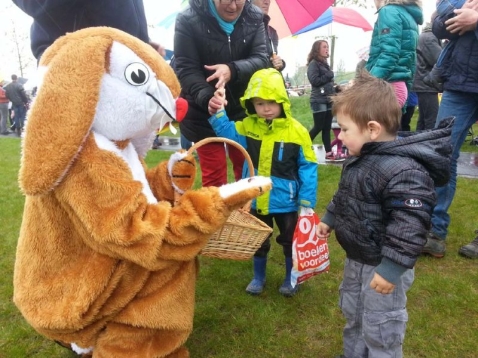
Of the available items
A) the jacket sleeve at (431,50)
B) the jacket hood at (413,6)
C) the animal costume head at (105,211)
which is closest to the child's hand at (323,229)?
the animal costume head at (105,211)

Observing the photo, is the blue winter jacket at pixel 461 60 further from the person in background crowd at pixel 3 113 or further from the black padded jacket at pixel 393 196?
the person in background crowd at pixel 3 113

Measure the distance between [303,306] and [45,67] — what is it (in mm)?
2054

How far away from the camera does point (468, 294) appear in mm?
2770

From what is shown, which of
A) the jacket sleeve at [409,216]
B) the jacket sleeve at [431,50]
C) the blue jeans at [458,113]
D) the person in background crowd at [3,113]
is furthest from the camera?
the person in background crowd at [3,113]

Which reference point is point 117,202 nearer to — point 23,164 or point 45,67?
point 23,164

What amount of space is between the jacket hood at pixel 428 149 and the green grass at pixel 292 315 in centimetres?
116

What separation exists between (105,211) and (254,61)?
165cm

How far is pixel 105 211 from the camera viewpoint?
1.50 metres

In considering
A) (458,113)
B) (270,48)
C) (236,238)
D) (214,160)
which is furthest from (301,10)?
(236,238)

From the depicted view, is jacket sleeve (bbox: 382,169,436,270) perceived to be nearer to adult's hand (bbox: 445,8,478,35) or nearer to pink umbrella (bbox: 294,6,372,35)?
adult's hand (bbox: 445,8,478,35)

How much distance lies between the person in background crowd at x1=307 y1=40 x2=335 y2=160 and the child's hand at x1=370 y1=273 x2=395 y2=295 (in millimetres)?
5499

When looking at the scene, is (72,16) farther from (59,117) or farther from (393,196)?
(393,196)

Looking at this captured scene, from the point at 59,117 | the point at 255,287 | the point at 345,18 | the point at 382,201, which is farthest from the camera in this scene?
the point at 345,18

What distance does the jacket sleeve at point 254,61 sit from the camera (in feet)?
8.82
